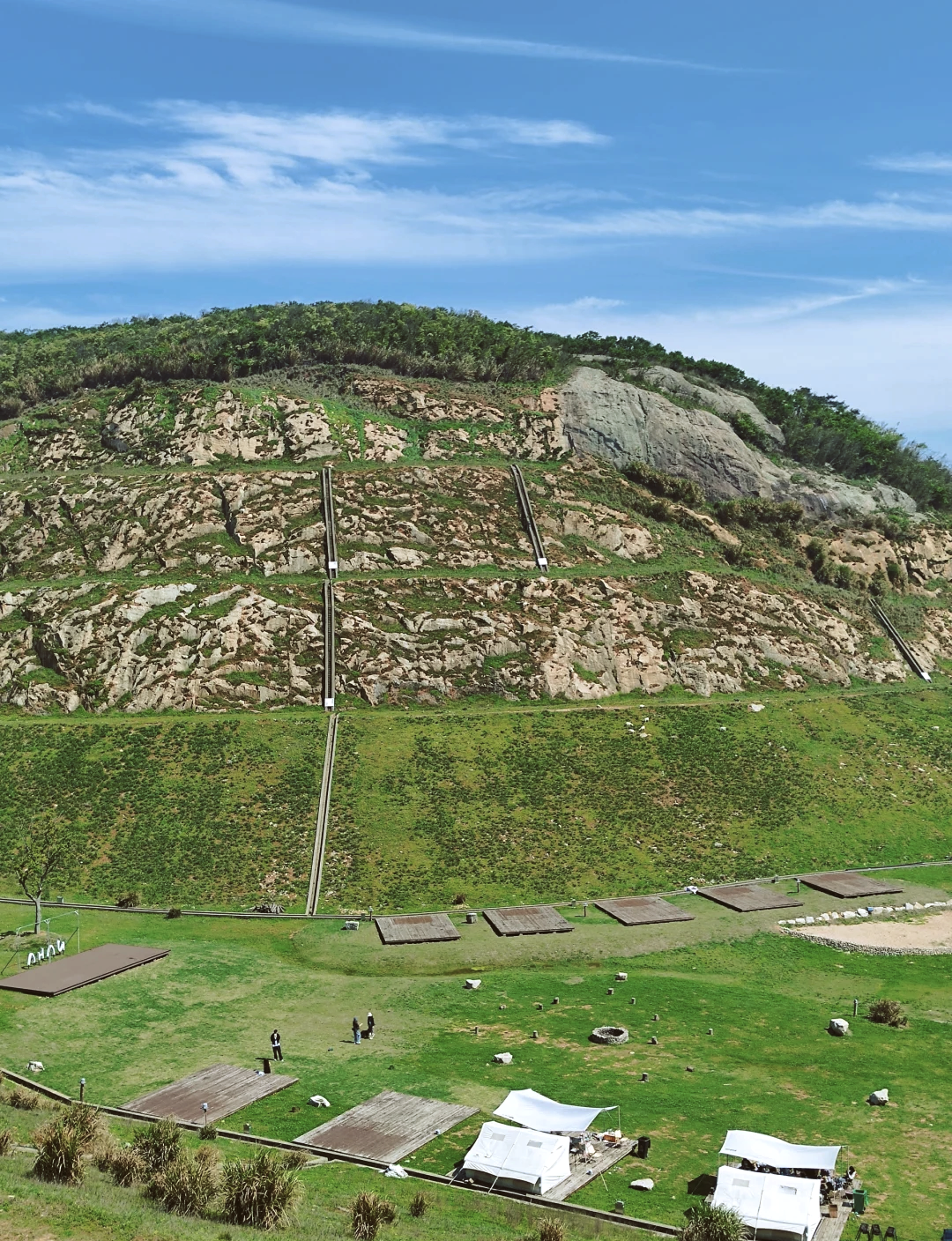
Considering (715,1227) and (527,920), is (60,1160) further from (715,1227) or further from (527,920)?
(527,920)

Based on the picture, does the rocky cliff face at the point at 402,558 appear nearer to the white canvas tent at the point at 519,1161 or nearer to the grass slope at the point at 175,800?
the grass slope at the point at 175,800

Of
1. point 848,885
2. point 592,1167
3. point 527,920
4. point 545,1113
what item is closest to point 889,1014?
point 592,1167

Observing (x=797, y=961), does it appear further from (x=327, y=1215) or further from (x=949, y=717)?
(x=949, y=717)

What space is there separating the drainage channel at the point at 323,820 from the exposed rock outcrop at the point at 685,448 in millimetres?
51716

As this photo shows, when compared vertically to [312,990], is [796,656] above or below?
above

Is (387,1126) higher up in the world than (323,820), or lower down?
lower down

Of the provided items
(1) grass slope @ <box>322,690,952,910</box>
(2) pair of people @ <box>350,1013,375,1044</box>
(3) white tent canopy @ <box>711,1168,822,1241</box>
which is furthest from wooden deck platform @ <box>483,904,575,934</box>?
(3) white tent canopy @ <box>711,1168,822,1241</box>

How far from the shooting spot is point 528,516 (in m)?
94.9

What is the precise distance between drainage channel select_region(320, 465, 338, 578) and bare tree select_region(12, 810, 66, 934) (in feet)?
106

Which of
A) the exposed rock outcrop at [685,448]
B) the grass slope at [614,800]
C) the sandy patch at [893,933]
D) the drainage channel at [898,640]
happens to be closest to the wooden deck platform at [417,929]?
A: the grass slope at [614,800]

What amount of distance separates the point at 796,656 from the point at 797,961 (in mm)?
42305

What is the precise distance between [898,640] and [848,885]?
4305 centimetres

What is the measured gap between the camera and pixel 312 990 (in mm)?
44031

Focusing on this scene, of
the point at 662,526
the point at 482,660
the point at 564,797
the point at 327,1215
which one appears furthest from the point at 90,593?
the point at 327,1215
